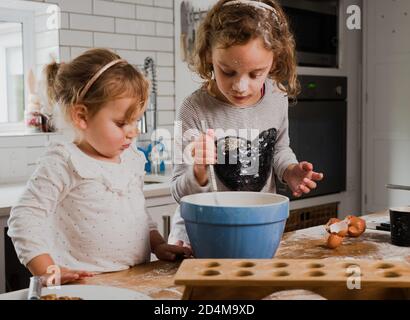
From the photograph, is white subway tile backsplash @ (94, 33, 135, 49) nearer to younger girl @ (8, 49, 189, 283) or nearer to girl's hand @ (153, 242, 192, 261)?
younger girl @ (8, 49, 189, 283)

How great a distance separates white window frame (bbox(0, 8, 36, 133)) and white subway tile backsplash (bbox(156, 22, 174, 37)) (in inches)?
12.6

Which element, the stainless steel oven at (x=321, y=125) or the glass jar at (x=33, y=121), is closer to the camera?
the glass jar at (x=33, y=121)

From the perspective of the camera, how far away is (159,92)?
138cm

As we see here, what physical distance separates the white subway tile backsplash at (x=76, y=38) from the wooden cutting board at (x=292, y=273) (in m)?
0.88

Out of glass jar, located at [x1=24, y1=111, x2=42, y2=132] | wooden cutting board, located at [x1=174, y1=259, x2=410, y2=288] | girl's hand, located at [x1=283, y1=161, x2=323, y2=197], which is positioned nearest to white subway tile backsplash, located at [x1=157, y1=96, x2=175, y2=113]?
glass jar, located at [x1=24, y1=111, x2=42, y2=132]

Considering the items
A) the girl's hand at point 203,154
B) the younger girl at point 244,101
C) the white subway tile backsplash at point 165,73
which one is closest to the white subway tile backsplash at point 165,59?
the white subway tile backsplash at point 165,73

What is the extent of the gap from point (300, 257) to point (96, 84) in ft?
0.90

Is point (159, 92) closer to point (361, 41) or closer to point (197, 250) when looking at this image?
point (361, 41)

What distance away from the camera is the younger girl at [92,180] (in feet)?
1.82

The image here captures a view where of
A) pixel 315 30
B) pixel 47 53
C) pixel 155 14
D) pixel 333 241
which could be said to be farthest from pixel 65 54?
pixel 333 241

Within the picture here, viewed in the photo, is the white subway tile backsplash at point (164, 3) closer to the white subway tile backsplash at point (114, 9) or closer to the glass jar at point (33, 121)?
the white subway tile backsplash at point (114, 9)

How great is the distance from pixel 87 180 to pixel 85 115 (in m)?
0.07

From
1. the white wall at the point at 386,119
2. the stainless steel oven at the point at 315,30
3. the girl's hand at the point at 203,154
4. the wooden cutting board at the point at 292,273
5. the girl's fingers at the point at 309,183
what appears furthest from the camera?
the white wall at the point at 386,119

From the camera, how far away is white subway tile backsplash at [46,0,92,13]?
119 centimetres
